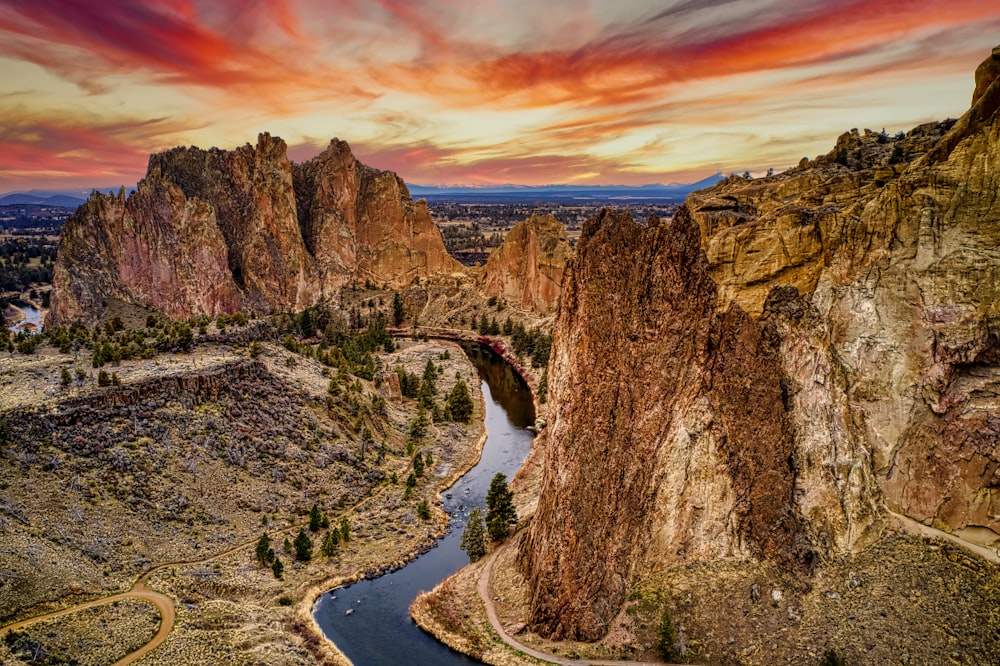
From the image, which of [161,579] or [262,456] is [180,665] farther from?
[262,456]

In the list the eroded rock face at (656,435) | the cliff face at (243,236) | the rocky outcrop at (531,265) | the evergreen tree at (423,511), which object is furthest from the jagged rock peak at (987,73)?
the cliff face at (243,236)

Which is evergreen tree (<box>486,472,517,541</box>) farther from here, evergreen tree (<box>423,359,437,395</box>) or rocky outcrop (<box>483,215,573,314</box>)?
rocky outcrop (<box>483,215,573,314</box>)

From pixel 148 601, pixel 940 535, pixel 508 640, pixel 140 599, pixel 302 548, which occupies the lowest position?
pixel 508 640

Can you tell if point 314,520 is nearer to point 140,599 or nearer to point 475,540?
point 475,540

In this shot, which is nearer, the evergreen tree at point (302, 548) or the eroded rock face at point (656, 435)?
the eroded rock face at point (656, 435)

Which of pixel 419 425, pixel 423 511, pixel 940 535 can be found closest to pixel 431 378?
pixel 419 425

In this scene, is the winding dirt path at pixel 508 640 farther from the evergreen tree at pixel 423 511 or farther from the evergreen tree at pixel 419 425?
the evergreen tree at pixel 419 425

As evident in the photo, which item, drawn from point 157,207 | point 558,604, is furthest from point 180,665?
point 157,207
